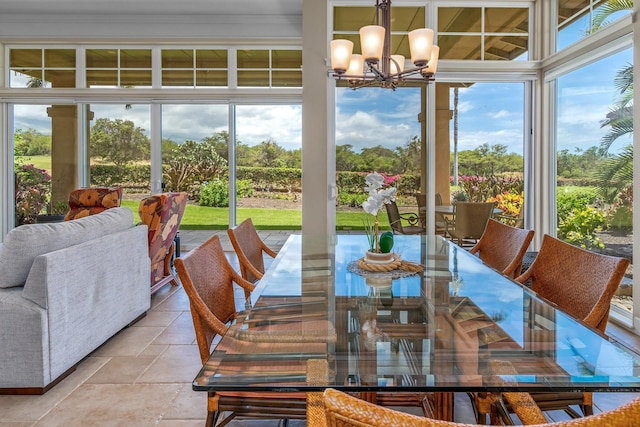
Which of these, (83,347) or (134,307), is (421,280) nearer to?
(83,347)

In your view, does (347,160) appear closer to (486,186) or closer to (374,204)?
(486,186)

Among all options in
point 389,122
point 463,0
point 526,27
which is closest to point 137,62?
point 389,122

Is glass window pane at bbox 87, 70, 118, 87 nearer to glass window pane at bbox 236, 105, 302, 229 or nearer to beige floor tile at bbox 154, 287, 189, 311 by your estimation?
glass window pane at bbox 236, 105, 302, 229

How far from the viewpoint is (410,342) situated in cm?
121

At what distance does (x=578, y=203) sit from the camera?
409cm

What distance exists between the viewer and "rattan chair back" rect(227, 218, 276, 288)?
229cm

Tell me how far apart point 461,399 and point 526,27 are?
433 centimetres

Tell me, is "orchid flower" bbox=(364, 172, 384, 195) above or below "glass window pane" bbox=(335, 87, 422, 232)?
below

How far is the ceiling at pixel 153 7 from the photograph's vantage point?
18.4 ft

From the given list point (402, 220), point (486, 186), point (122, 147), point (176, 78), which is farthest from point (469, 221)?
point (122, 147)

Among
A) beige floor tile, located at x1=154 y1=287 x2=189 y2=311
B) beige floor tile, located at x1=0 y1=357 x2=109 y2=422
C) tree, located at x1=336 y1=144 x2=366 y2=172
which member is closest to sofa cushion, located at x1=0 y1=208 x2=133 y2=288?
beige floor tile, located at x1=0 y1=357 x2=109 y2=422

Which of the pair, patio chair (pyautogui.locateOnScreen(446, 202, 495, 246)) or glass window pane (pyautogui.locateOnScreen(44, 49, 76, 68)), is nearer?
patio chair (pyautogui.locateOnScreen(446, 202, 495, 246))

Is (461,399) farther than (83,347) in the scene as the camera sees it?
No

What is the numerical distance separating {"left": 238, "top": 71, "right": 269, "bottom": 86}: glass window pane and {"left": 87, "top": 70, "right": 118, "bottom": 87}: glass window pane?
6.08 feet
